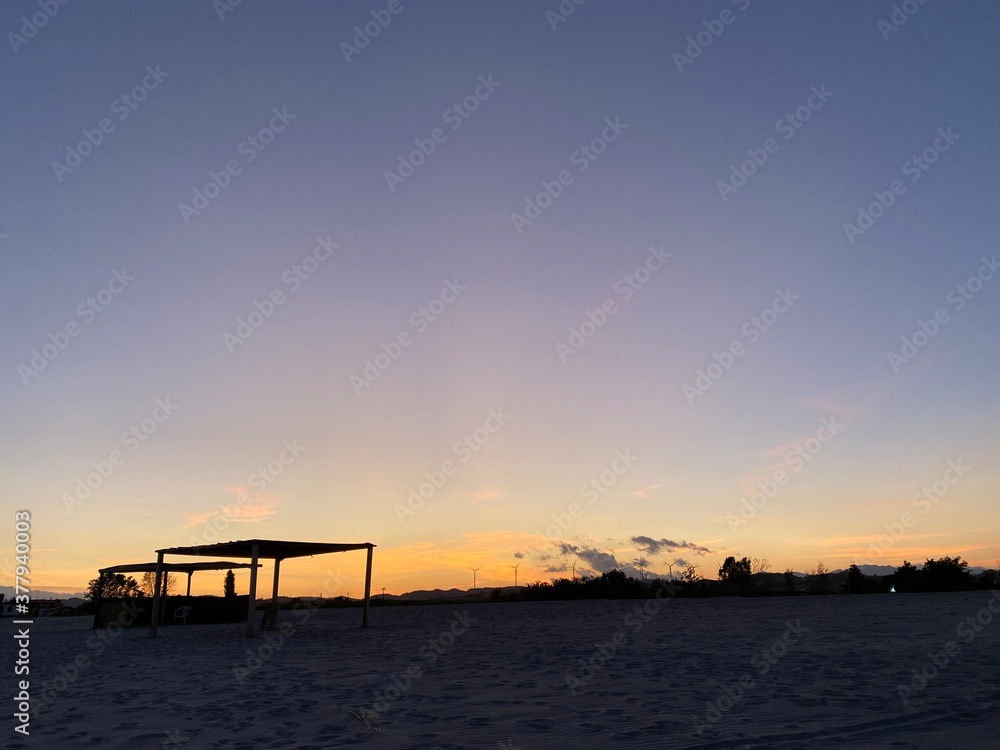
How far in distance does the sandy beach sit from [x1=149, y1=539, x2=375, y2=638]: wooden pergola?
3.28m

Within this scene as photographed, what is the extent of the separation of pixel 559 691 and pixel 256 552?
503 inches

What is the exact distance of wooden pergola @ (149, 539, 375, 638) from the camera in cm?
1922

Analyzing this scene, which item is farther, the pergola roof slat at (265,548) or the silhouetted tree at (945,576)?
the silhouetted tree at (945,576)

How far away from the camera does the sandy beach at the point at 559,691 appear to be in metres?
6.26

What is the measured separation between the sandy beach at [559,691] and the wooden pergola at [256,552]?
3277 millimetres

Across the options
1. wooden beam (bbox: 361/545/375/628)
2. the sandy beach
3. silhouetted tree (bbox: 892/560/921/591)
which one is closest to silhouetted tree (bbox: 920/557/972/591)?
silhouetted tree (bbox: 892/560/921/591)

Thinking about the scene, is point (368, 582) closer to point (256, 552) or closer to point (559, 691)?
point (256, 552)

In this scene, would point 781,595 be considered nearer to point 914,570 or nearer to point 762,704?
point 914,570

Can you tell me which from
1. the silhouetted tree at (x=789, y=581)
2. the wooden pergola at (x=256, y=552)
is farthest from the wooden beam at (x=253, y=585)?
the silhouetted tree at (x=789, y=581)

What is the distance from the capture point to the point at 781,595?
3027 cm

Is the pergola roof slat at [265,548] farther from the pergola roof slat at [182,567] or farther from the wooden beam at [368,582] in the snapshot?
the pergola roof slat at [182,567]

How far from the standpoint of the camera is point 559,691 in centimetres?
858

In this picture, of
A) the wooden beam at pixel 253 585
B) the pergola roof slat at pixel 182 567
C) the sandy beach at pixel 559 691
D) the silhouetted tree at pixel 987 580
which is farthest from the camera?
the silhouetted tree at pixel 987 580

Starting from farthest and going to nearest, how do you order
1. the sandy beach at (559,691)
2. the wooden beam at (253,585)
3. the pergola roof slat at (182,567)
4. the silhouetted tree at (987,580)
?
the silhouetted tree at (987,580), the pergola roof slat at (182,567), the wooden beam at (253,585), the sandy beach at (559,691)
